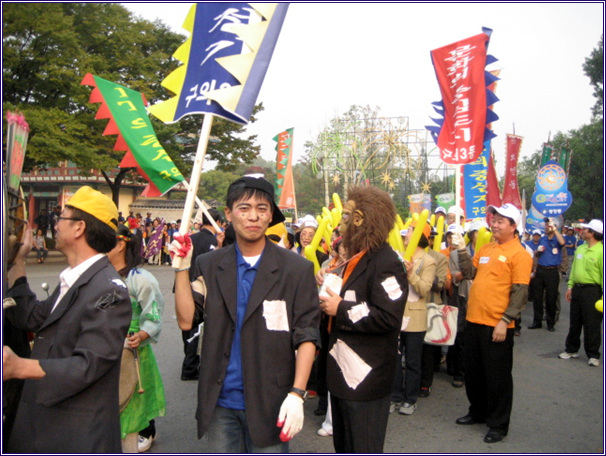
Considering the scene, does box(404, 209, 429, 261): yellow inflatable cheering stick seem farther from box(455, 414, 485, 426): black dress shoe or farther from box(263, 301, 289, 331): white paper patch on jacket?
box(263, 301, 289, 331): white paper patch on jacket

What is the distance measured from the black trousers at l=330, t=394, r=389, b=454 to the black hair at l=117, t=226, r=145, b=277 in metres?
1.65

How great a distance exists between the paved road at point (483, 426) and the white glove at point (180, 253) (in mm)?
2322

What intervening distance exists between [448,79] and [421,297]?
8.96 ft

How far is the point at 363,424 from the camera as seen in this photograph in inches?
112

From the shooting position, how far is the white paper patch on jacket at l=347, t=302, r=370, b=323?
9.38 feet

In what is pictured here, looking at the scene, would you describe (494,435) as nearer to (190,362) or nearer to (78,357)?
(190,362)

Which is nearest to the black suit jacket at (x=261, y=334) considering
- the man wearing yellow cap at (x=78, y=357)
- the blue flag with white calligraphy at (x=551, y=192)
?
the man wearing yellow cap at (x=78, y=357)

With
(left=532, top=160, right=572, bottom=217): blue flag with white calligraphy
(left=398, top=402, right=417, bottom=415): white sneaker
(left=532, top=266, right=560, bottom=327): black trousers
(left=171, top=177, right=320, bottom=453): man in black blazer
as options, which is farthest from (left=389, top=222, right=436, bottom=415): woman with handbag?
(left=532, top=160, right=572, bottom=217): blue flag with white calligraphy

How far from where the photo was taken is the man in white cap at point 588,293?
6.98 metres

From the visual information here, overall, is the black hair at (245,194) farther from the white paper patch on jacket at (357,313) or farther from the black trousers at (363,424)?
the black trousers at (363,424)

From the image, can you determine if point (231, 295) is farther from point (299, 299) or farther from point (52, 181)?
point (52, 181)

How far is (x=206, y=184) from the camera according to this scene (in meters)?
52.9

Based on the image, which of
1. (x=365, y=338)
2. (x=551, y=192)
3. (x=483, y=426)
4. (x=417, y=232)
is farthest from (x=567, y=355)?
(x=365, y=338)

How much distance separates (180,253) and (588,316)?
6.67 metres
